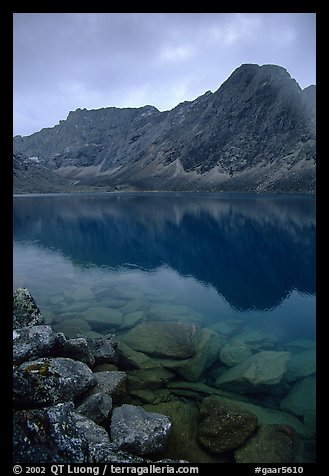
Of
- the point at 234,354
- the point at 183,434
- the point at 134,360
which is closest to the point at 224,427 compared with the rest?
the point at 183,434

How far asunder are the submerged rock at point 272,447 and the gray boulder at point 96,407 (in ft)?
13.8

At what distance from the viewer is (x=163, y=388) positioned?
13.2 m

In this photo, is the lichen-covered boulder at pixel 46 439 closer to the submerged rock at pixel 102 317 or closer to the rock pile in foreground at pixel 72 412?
the rock pile in foreground at pixel 72 412

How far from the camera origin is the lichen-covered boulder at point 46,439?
23.2 feet

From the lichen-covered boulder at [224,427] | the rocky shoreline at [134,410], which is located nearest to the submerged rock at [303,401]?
the rocky shoreline at [134,410]

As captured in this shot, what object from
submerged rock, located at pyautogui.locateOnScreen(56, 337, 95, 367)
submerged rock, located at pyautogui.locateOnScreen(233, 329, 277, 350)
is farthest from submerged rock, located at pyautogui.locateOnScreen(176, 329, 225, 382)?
submerged rock, located at pyautogui.locateOnScreen(56, 337, 95, 367)

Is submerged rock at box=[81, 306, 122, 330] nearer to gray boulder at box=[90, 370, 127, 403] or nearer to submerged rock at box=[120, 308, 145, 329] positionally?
submerged rock at box=[120, 308, 145, 329]

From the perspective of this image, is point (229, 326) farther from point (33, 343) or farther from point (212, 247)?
point (212, 247)

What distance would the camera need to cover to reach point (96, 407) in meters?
10.2

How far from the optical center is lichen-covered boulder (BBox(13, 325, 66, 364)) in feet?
38.0
